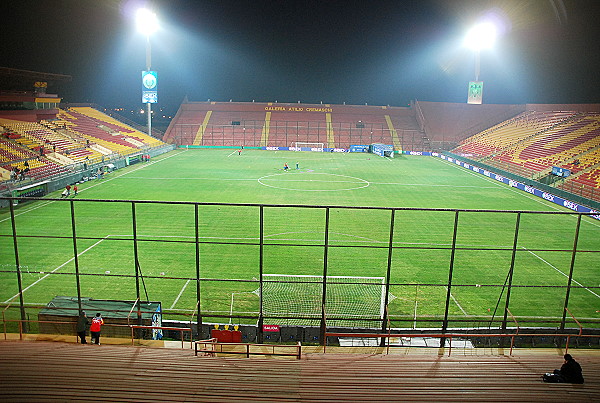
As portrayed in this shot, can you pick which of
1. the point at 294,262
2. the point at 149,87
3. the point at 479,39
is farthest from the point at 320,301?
the point at 479,39

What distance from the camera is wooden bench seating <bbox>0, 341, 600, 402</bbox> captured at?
26.7 feet

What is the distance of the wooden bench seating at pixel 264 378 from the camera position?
8133 millimetres

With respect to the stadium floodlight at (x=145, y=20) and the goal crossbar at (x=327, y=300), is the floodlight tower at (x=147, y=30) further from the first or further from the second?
the goal crossbar at (x=327, y=300)

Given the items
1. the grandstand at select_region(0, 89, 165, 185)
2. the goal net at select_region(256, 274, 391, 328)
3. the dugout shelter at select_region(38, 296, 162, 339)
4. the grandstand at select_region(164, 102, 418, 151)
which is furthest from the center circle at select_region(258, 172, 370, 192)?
the grandstand at select_region(164, 102, 418, 151)

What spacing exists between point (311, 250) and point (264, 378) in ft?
46.9

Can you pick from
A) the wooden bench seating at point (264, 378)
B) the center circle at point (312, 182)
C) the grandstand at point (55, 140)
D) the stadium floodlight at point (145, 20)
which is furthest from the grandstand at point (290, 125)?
the wooden bench seating at point (264, 378)

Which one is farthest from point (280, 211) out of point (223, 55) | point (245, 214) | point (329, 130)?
point (223, 55)

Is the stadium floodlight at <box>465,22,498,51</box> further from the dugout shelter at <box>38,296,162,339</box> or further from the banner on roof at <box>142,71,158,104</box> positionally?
the dugout shelter at <box>38,296,162,339</box>

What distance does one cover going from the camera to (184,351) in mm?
11602

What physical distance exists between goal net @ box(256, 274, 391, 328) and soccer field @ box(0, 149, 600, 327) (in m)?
0.08

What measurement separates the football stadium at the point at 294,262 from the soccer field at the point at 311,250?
0.16 meters

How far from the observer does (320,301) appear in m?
17.2

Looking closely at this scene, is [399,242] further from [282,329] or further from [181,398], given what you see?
[181,398]

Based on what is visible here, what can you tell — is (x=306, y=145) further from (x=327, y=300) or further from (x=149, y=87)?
(x=327, y=300)
